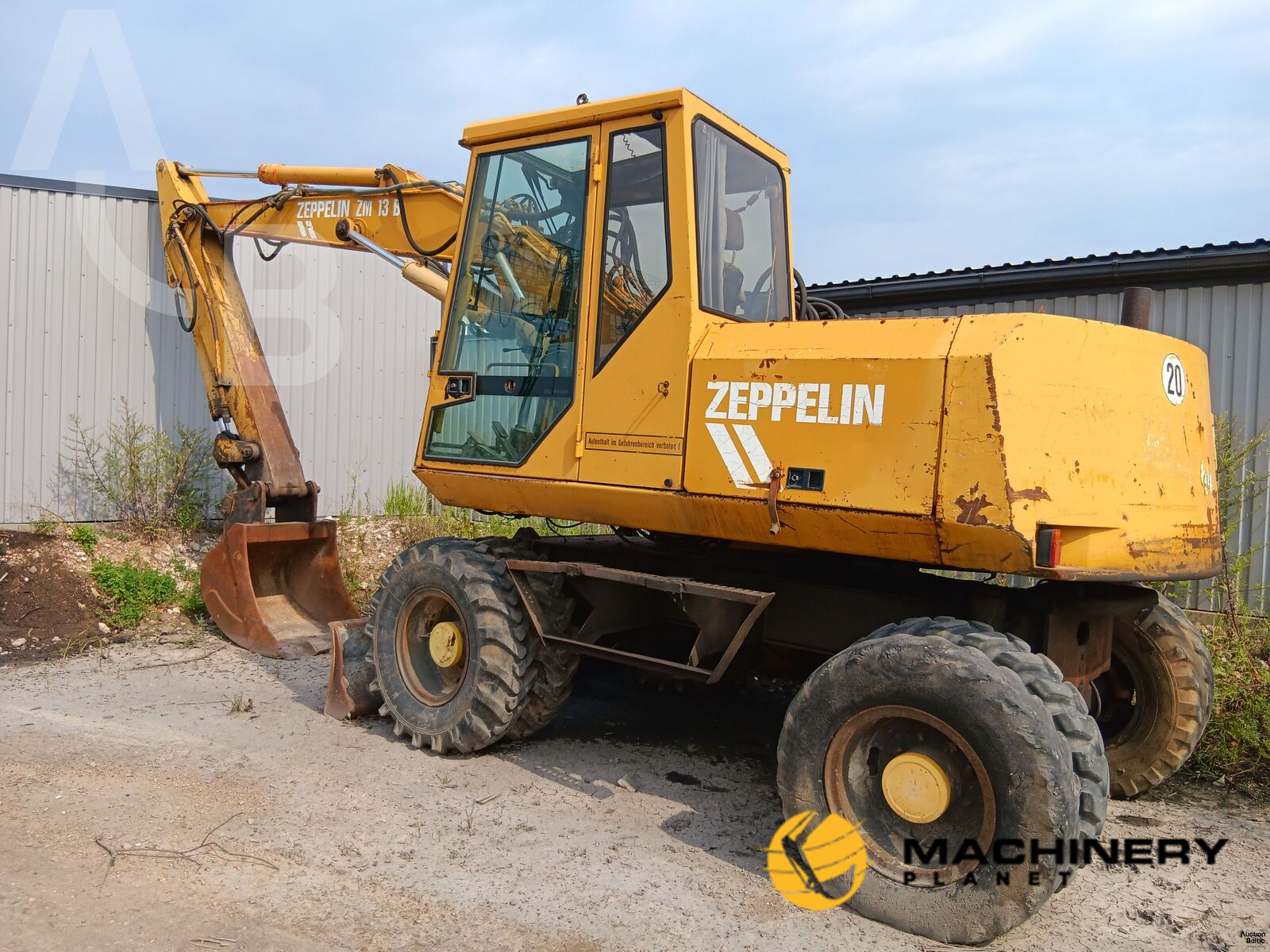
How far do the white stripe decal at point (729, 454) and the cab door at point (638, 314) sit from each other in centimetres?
17

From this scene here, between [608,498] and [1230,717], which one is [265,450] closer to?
[608,498]

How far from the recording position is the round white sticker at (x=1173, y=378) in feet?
13.3

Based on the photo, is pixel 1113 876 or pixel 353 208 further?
pixel 353 208

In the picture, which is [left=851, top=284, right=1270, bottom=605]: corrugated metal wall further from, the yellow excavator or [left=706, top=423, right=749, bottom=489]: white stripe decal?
[left=706, top=423, right=749, bottom=489]: white stripe decal

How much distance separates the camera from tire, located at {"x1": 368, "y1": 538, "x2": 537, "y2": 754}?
5.03m

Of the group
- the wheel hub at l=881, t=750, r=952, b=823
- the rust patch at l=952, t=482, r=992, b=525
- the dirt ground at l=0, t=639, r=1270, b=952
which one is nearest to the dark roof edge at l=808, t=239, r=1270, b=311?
the dirt ground at l=0, t=639, r=1270, b=952

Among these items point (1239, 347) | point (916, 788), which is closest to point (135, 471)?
point (916, 788)

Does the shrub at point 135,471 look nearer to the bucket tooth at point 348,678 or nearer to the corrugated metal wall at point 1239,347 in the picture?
the bucket tooth at point 348,678

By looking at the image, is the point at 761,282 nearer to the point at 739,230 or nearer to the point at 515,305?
the point at 739,230

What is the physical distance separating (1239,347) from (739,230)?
5341 mm

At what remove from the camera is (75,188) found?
30.2ft

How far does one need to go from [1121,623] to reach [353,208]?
5.11 metres

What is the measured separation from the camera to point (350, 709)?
18.8 feet

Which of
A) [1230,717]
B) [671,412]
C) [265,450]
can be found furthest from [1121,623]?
[265,450]
